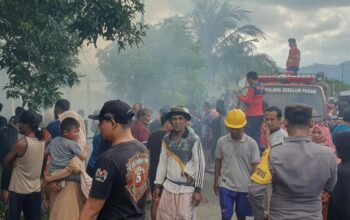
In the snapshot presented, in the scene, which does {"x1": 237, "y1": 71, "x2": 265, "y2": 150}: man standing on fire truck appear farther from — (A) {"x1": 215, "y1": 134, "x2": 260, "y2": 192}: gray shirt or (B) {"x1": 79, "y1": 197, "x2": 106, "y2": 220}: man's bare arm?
(B) {"x1": 79, "y1": 197, "x2": 106, "y2": 220}: man's bare arm

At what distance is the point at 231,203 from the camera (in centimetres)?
620

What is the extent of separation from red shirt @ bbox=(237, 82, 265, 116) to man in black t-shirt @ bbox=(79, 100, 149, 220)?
23.3 feet

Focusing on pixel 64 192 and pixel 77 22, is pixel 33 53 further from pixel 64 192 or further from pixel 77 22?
pixel 64 192

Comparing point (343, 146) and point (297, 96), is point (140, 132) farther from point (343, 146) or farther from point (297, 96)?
point (297, 96)

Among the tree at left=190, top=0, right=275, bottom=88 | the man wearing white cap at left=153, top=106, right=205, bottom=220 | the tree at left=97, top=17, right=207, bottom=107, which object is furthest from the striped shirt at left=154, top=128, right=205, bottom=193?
the tree at left=190, top=0, right=275, bottom=88

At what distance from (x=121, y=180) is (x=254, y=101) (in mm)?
7426

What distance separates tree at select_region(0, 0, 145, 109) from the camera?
7547mm

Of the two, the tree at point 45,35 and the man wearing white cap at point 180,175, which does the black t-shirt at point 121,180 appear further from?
the tree at point 45,35

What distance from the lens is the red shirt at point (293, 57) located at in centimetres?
1320

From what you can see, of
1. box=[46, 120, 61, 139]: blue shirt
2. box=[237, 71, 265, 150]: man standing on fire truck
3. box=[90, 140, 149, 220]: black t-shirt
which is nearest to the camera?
box=[90, 140, 149, 220]: black t-shirt

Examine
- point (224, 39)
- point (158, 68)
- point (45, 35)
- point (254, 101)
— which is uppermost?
point (224, 39)

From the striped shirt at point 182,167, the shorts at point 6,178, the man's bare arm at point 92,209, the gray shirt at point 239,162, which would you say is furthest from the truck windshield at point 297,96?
the man's bare arm at point 92,209

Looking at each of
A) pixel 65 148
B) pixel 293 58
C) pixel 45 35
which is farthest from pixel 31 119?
pixel 293 58

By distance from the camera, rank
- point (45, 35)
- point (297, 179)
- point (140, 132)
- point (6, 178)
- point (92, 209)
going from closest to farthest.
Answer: point (92, 209) < point (297, 179) < point (6, 178) < point (45, 35) < point (140, 132)
